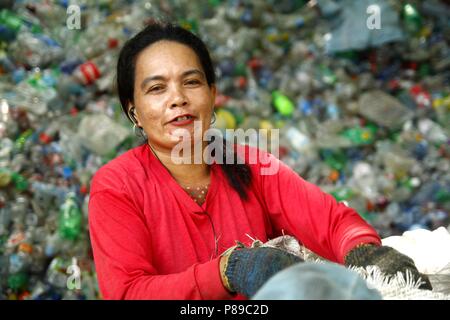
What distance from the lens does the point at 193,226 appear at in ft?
5.82

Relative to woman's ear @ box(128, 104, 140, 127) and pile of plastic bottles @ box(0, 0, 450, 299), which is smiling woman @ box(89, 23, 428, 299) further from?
pile of plastic bottles @ box(0, 0, 450, 299)

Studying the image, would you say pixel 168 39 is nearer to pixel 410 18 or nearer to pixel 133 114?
pixel 133 114

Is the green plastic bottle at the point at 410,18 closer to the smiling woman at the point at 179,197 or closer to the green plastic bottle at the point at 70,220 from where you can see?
the green plastic bottle at the point at 70,220

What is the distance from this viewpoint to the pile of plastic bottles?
→ 11.1ft

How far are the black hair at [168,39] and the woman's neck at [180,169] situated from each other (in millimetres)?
85

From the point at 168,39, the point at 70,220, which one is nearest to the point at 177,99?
the point at 168,39

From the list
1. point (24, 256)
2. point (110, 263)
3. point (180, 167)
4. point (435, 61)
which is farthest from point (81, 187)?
point (435, 61)

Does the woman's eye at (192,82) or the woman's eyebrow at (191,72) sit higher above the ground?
the woman's eyebrow at (191,72)

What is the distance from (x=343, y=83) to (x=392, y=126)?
431 millimetres

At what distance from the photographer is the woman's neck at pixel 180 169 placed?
1.90 m

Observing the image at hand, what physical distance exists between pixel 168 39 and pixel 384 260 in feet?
2.64

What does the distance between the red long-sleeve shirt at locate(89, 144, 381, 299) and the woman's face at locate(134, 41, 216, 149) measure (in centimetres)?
10

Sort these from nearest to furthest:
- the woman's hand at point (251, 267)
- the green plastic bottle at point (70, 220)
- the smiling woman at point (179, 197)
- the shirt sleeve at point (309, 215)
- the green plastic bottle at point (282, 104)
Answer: the woman's hand at point (251, 267) → the smiling woman at point (179, 197) → the shirt sleeve at point (309, 215) → the green plastic bottle at point (70, 220) → the green plastic bottle at point (282, 104)

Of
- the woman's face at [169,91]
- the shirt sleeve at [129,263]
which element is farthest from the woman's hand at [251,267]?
the woman's face at [169,91]
